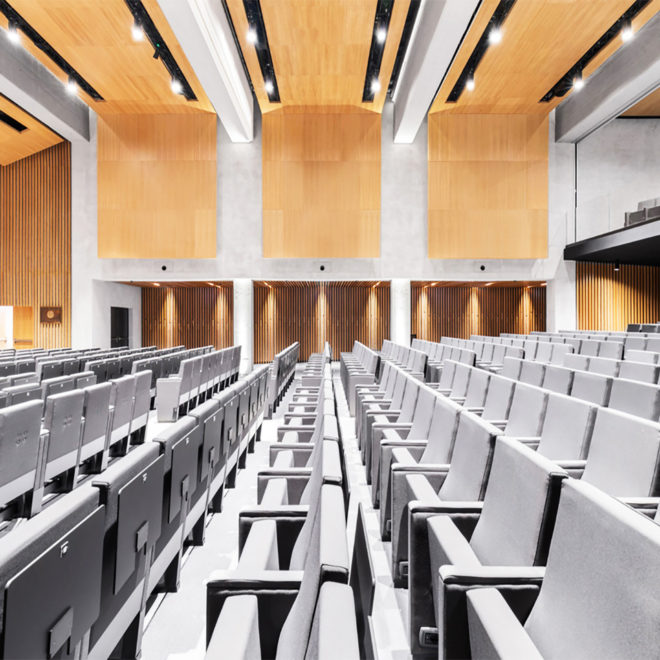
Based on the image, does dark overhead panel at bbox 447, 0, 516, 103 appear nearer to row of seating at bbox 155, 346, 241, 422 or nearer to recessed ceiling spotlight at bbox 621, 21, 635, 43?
recessed ceiling spotlight at bbox 621, 21, 635, 43

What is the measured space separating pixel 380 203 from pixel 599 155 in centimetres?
586

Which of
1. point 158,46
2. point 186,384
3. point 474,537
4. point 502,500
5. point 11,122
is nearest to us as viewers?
point 502,500

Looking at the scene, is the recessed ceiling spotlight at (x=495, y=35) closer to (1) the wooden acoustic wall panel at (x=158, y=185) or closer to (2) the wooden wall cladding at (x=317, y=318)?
(1) the wooden acoustic wall panel at (x=158, y=185)

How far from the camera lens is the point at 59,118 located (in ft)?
37.7

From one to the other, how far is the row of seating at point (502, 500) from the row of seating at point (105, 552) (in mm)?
914

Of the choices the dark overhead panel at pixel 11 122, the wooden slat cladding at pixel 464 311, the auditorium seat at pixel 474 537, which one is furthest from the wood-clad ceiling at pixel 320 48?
the auditorium seat at pixel 474 537

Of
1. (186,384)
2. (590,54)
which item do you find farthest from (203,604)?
(590,54)

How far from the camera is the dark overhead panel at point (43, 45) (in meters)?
8.55

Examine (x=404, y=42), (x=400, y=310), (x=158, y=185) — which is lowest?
(x=400, y=310)

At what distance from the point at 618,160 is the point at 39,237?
15248 mm

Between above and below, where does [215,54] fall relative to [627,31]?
below

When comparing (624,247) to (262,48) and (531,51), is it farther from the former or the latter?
(262,48)

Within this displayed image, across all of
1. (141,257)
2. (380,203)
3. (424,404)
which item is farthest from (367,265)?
(424,404)

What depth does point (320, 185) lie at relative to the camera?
12.6 m
